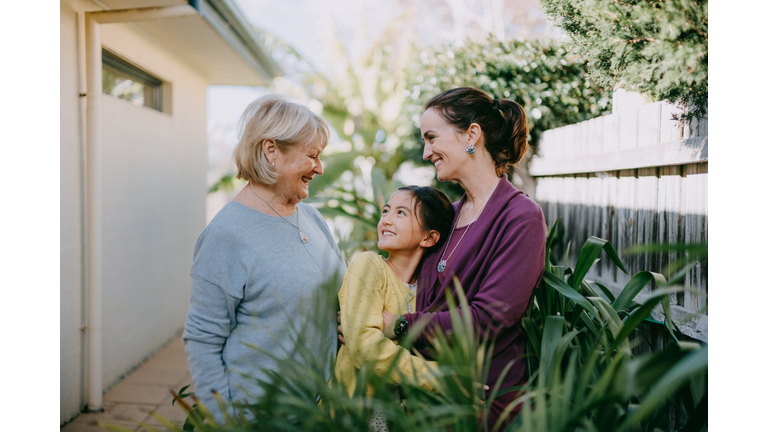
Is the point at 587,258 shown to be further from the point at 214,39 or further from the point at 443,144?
the point at 214,39

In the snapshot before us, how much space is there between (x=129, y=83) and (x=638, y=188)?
4092 mm

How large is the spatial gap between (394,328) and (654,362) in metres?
0.84

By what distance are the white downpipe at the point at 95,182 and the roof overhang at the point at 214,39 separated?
0.25 feet

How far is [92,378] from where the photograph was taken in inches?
122

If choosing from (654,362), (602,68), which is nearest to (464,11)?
(602,68)

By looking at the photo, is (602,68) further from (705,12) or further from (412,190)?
(412,190)

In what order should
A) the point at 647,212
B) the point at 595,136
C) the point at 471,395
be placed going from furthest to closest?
1. the point at 595,136
2. the point at 647,212
3. the point at 471,395

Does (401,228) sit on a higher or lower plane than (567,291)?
higher

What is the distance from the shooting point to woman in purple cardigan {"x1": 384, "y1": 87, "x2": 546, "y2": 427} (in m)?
1.47

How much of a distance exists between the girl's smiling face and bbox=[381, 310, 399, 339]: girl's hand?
0.90 feet

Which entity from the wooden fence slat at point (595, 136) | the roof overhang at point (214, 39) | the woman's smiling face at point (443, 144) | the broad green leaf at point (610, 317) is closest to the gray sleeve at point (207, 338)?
the woman's smiling face at point (443, 144)

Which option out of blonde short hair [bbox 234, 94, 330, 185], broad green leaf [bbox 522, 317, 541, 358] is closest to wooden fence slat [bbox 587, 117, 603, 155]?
broad green leaf [bbox 522, 317, 541, 358]

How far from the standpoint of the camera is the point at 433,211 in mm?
1820

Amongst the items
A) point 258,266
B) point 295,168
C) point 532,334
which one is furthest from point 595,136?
point 258,266
